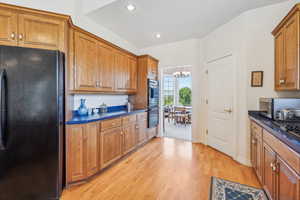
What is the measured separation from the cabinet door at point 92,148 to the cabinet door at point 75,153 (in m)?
0.07

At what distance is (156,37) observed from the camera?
12.4 feet

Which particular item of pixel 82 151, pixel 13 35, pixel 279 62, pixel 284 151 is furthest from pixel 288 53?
pixel 13 35

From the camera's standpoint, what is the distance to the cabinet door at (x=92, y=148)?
208 centimetres

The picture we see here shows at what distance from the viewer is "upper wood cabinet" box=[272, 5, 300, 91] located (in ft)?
5.49

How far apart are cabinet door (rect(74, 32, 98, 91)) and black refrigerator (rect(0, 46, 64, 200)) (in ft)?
1.78

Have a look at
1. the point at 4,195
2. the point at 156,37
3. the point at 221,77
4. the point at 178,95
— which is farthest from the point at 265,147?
the point at 178,95

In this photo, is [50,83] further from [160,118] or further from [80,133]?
[160,118]

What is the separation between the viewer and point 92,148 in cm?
214

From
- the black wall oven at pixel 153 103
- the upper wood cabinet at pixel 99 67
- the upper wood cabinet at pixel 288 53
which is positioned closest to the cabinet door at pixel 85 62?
the upper wood cabinet at pixel 99 67

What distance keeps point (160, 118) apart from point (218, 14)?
294 cm

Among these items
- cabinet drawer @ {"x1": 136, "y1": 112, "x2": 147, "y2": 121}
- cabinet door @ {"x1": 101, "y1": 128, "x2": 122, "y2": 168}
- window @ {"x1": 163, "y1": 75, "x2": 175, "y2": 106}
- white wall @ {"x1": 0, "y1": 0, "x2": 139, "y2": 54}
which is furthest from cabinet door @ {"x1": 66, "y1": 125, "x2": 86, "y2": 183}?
window @ {"x1": 163, "y1": 75, "x2": 175, "y2": 106}

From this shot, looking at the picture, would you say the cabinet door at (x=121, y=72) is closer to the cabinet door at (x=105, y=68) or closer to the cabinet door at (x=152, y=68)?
the cabinet door at (x=105, y=68)

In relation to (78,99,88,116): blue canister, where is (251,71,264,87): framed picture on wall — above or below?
above

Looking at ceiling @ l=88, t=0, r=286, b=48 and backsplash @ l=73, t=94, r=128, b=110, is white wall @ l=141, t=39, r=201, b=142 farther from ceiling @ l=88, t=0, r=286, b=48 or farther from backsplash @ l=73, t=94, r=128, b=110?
backsplash @ l=73, t=94, r=128, b=110
